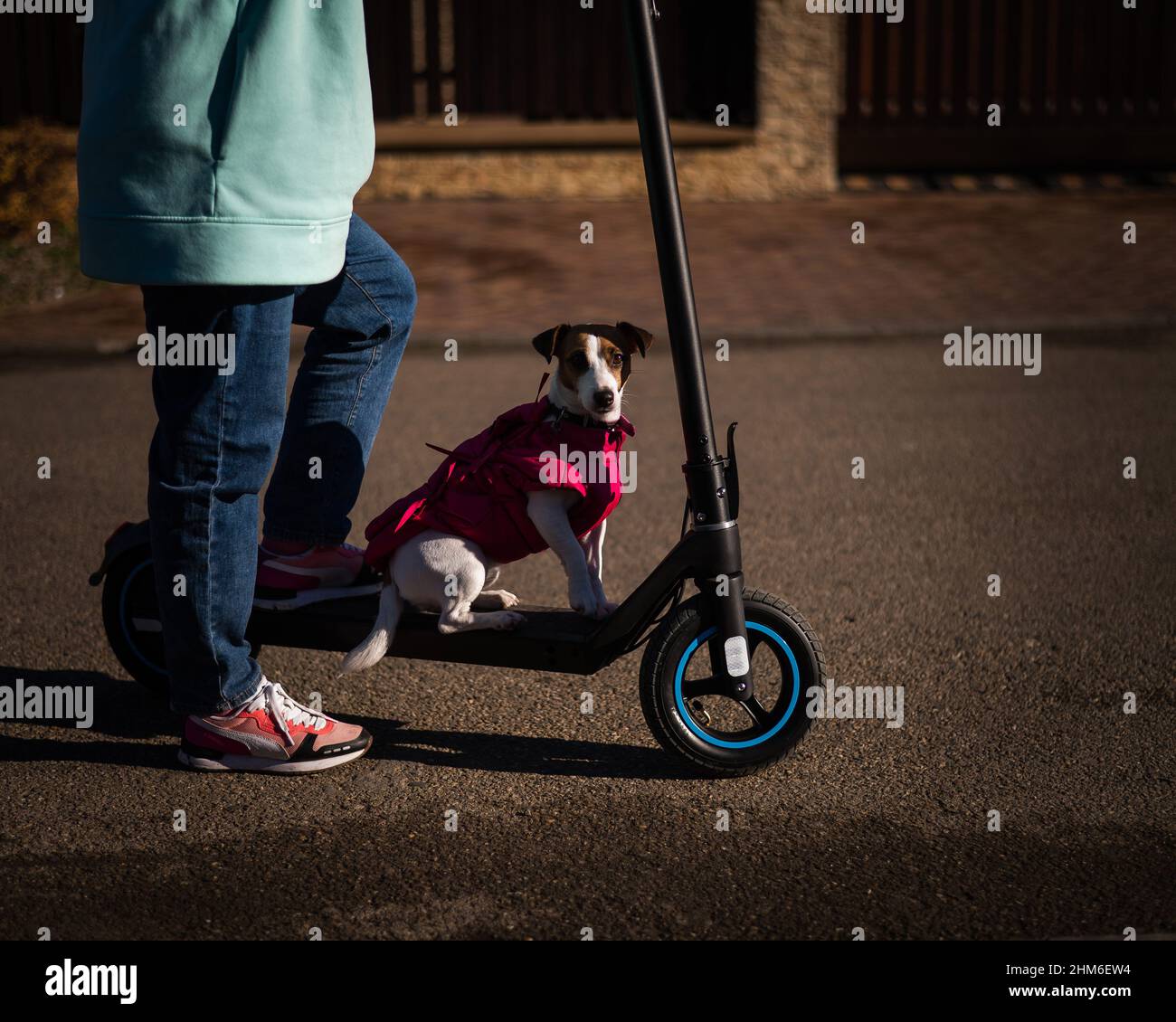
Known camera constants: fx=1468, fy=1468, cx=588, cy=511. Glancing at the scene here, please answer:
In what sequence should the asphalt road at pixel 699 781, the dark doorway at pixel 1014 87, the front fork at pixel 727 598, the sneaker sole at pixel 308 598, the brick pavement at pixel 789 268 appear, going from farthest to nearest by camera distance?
1. the dark doorway at pixel 1014 87
2. the brick pavement at pixel 789 268
3. the sneaker sole at pixel 308 598
4. the front fork at pixel 727 598
5. the asphalt road at pixel 699 781

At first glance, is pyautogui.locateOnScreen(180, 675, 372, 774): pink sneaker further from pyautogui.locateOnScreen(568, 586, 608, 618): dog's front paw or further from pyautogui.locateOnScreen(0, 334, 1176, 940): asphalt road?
pyautogui.locateOnScreen(568, 586, 608, 618): dog's front paw

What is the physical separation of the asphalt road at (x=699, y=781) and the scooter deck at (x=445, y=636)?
0.26m

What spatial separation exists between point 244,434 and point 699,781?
1.27 metres

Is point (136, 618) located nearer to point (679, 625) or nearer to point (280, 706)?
point (280, 706)

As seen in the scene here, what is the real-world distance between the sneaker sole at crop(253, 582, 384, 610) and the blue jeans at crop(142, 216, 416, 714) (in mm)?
128

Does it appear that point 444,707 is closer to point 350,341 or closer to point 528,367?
point 350,341

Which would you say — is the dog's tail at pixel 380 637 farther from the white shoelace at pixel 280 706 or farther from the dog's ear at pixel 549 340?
the dog's ear at pixel 549 340

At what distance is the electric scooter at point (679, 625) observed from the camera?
10.1ft

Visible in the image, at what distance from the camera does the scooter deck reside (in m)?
3.36

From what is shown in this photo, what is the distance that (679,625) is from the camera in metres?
3.22

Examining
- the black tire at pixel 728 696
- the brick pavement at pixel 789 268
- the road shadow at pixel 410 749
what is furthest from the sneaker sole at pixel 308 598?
the brick pavement at pixel 789 268

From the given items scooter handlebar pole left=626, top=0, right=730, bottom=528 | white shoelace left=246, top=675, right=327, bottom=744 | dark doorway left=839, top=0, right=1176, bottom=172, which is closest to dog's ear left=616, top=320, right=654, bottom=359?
scooter handlebar pole left=626, top=0, right=730, bottom=528

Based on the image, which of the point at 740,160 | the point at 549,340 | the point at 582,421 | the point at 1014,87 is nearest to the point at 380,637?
the point at 582,421
